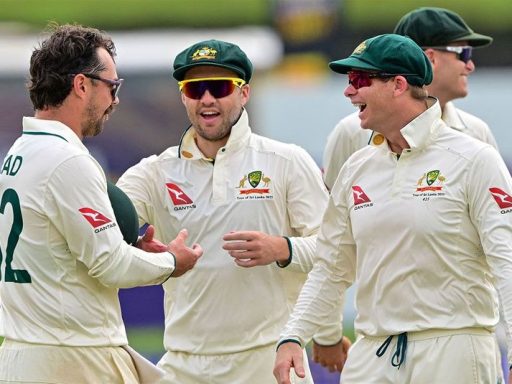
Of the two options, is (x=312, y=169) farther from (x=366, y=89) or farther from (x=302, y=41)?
(x=302, y=41)

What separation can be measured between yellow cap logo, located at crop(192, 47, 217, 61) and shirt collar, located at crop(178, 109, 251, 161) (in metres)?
0.33

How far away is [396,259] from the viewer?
5.75m

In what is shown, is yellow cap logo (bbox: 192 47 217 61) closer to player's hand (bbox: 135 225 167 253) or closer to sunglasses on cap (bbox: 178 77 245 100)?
sunglasses on cap (bbox: 178 77 245 100)

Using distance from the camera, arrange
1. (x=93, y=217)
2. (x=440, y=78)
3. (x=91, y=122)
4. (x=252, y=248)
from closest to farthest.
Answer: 1. (x=93, y=217)
2. (x=91, y=122)
3. (x=252, y=248)
4. (x=440, y=78)

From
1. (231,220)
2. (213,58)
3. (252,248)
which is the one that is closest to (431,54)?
(213,58)

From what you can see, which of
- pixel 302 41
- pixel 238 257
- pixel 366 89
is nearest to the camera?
pixel 366 89

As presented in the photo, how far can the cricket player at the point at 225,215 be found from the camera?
6637 millimetres

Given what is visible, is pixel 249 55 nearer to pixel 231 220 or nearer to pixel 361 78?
pixel 231 220

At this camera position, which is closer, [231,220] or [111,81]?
[111,81]

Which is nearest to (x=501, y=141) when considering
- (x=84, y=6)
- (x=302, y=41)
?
(x=302, y=41)

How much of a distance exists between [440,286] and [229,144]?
1560 mm

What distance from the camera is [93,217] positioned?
5.48 metres

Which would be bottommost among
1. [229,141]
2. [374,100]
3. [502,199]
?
[502,199]

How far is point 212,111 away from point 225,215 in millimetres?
520
